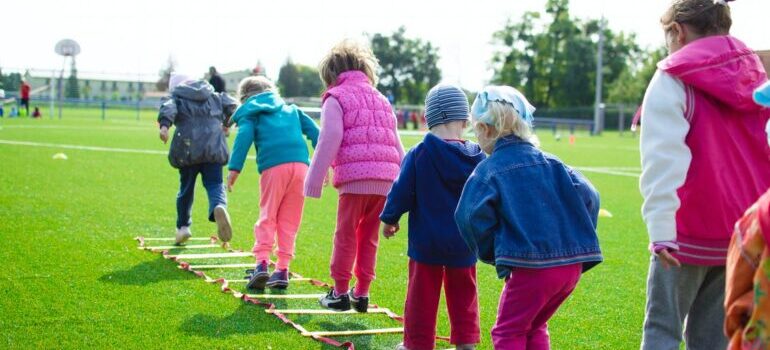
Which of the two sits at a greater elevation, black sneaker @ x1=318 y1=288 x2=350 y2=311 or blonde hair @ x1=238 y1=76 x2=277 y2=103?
blonde hair @ x1=238 y1=76 x2=277 y2=103

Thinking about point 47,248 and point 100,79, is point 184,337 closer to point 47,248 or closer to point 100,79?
point 47,248

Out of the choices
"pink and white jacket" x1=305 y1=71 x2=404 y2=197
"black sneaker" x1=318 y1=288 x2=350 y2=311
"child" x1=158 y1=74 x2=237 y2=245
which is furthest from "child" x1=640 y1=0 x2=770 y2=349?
"child" x1=158 y1=74 x2=237 y2=245

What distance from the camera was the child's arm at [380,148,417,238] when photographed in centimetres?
473

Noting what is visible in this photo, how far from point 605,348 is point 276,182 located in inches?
104

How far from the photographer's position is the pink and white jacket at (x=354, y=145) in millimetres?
5668

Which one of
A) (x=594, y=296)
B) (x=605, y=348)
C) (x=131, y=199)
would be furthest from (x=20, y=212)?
(x=605, y=348)

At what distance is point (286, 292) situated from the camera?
645cm

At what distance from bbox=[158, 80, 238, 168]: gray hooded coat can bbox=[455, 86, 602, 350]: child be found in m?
4.46

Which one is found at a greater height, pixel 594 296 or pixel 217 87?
pixel 217 87

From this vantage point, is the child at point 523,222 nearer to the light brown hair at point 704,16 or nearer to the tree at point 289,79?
the light brown hair at point 704,16

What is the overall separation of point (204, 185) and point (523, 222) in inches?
193

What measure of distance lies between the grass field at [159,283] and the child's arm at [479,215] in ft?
4.47

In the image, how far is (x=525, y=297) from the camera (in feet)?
12.7

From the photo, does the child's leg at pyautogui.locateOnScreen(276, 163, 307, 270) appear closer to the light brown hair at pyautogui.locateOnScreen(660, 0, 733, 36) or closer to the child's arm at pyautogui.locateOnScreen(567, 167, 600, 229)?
the child's arm at pyautogui.locateOnScreen(567, 167, 600, 229)
